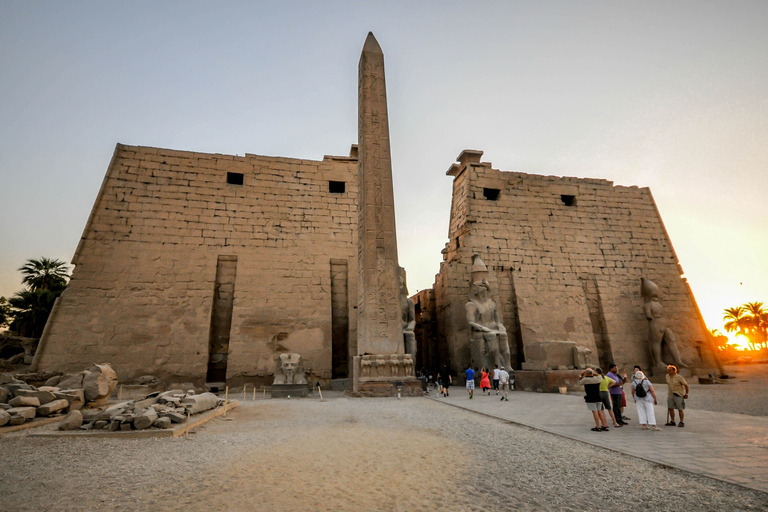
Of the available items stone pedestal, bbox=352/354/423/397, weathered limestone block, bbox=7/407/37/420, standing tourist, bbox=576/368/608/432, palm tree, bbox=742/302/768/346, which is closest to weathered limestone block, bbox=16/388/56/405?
weathered limestone block, bbox=7/407/37/420

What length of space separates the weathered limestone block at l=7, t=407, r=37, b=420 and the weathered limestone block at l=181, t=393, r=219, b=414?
1.51 m

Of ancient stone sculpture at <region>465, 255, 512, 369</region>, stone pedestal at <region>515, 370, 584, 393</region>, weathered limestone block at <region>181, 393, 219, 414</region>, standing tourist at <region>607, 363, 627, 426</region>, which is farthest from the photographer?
ancient stone sculpture at <region>465, 255, 512, 369</region>

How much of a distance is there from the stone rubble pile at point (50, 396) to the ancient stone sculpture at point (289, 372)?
10.1ft

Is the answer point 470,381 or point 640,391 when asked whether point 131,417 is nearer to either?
point 640,391

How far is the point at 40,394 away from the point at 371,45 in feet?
28.2

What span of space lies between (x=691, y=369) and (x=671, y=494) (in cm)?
1193

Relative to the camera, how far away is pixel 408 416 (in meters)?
4.77

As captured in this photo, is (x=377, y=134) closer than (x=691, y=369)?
Yes

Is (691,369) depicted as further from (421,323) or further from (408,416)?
(408,416)

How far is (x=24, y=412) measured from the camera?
4309 mm

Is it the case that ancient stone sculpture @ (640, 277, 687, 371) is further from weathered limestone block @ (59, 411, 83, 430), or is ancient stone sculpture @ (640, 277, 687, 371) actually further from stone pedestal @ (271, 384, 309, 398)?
weathered limestone block @ (59, 411, 83, 430)

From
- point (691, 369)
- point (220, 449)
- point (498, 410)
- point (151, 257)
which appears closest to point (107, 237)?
point (151, 257)

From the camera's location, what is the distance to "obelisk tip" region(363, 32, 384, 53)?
8.84 metres

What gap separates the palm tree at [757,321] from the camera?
27.7 m
